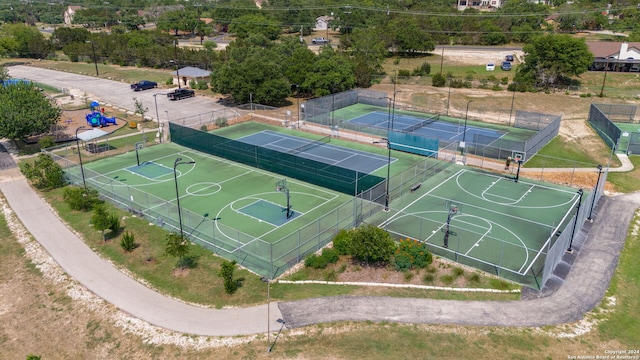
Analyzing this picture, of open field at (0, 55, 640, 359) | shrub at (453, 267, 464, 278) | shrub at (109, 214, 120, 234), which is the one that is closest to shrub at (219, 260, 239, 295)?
open field at (0, 55, 640, 359)

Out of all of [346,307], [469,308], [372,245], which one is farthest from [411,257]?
[346,307]

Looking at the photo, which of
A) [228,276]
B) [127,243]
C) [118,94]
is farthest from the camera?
[118,94]

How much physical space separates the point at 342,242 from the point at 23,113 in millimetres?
34907

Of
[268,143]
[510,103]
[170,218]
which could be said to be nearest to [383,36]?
[510,103]

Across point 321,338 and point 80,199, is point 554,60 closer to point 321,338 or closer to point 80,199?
point 321,338

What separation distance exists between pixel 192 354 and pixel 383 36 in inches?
3367

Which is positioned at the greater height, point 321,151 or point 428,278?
point 321,151

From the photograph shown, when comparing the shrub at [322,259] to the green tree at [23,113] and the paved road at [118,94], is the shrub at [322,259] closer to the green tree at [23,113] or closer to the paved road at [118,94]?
the green tree at [23,113]

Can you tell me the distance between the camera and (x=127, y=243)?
27.9 metres

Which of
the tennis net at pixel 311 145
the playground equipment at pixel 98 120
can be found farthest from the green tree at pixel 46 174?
the tennis net at pixel 311 145

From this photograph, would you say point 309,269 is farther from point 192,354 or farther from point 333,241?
point 192,354

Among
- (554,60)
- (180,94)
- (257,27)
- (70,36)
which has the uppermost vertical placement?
(257,27)

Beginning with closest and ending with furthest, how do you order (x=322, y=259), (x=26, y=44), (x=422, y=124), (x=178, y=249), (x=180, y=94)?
(x=178, y=249) < (x=322, y=259) < (x=422, y=124) < (x=180, y=94) < (x=26, y=44)

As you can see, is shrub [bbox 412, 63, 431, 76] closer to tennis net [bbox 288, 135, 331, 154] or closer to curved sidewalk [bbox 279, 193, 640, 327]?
tennis net [bbox 288, 135, 331, 154]
